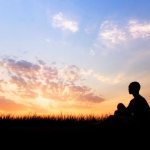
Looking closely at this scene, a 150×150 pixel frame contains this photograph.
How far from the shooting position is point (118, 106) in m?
7.58

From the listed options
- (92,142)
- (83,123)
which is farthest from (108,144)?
(83,123)

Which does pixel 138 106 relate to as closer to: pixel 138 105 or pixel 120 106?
pixel 138 105

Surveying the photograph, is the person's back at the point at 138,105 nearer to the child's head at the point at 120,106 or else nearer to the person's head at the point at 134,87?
the person's head at the point at 134,87

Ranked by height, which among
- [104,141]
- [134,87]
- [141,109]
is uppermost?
[134,87]

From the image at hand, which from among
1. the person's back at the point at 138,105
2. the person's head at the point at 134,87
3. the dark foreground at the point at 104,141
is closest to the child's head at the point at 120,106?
the dark foreground at the point at 104,141

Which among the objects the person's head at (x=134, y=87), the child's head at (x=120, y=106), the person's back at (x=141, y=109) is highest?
the person's head at (x=134, y=87)

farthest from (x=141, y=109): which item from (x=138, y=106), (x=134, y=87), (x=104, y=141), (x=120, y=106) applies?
(x=120, y=106)

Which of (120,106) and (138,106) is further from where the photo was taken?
(120,106)

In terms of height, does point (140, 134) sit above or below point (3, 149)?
above

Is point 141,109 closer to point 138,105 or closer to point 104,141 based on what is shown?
point 138,105

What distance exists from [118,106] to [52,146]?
2.90m

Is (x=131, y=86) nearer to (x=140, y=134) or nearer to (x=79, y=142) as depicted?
(x=140, y=134)

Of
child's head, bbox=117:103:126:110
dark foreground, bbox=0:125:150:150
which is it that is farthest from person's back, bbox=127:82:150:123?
child's head, bbox=117:103:126:110

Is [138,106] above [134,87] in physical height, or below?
below
